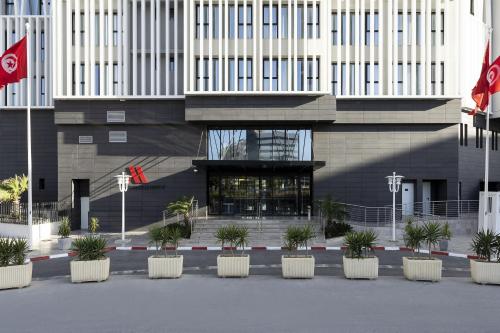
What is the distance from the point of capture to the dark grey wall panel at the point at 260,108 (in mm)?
26938

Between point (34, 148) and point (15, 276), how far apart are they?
22.8 metres

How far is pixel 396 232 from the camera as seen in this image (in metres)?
24.1

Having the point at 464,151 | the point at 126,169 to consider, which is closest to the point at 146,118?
the point at 126,169

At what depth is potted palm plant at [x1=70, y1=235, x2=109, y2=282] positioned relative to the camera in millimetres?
13336

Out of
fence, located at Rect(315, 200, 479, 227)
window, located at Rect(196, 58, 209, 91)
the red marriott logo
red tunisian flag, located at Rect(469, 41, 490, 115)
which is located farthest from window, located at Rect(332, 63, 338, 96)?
the red marriott logo

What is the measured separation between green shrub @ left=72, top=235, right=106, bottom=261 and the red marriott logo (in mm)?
14830

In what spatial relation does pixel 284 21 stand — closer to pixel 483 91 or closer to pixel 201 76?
pixel 201 76

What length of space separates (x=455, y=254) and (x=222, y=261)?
466 inches

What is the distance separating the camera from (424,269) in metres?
13.4

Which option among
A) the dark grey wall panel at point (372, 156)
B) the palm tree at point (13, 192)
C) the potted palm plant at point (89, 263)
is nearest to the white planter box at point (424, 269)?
the potted palm plant at point (89, 263)

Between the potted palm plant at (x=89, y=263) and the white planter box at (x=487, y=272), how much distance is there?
38.9 feet

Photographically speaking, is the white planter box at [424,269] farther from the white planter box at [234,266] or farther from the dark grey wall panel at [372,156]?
the dark grey wall panel at [372,156]

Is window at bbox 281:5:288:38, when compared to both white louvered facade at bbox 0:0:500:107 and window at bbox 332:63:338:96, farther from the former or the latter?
window at bbox 332:63:338:96

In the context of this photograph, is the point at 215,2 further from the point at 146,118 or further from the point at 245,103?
the point at 146,118
